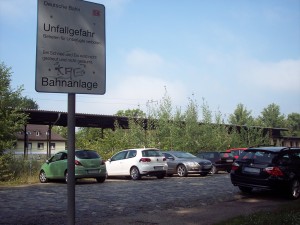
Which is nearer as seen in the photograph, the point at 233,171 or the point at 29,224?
Result: the point at 29,224

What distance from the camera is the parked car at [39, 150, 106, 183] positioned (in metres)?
17.5

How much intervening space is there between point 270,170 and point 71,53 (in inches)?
418

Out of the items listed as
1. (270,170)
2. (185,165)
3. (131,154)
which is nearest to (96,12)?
(270,170)

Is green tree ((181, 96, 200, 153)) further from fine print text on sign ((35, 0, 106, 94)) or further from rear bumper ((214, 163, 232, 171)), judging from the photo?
fine print text on sign ((35, 0, 106, 94))

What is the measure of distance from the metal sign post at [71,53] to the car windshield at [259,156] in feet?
35.0

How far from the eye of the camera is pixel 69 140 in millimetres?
3096

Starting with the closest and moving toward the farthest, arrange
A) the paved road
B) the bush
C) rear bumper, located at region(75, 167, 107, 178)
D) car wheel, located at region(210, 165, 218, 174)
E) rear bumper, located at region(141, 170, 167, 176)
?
1. the paved road
2. rear bumper, located at region(75, 167, 107, 178)
3. the bush
4. rear bumper, located at region(141, 170, 167, 176)
5. car wheel, located at region(210, 165, 218, 174)

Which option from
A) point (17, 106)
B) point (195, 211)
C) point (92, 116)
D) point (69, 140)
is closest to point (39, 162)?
point (17, 106)

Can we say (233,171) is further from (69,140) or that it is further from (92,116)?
(92,116)

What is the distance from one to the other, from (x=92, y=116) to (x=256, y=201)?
24.0 m

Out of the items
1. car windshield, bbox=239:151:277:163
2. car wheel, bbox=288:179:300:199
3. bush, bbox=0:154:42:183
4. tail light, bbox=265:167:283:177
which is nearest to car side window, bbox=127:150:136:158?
bush, bbox=0:154:42:183

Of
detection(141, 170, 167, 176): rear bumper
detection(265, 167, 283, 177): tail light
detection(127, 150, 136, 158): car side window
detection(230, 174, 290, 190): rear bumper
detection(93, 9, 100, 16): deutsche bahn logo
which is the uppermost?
detection(93, 9, 100, 16): deutsche bahn logo

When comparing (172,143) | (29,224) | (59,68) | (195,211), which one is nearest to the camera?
(59,68)

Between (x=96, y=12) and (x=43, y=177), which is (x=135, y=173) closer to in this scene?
(x=43, y=177)
